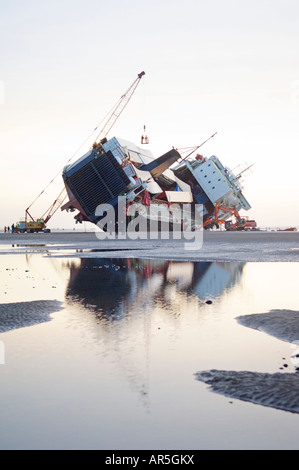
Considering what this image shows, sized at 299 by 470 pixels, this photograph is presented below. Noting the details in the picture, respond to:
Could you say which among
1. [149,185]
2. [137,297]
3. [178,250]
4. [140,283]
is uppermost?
[149,185]

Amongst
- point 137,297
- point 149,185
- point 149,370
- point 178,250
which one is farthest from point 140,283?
point 149,185

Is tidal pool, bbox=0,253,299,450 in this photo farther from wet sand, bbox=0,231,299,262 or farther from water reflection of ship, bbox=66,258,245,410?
wet sand, bbox=0,231,299,262

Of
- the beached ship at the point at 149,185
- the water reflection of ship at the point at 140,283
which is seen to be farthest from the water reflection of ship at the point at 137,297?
the beached ship at the point at 149,185

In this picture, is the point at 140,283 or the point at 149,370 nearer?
the point at 149,370

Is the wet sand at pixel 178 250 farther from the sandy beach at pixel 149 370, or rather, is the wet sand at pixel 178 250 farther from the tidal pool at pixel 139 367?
the sandy beach at pixel 149 370

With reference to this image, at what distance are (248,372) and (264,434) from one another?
3013mm

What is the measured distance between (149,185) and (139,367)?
143 metres

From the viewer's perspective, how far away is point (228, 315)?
17.3 meters

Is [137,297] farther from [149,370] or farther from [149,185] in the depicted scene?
[149,185]

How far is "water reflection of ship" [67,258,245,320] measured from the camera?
2019 centimetres

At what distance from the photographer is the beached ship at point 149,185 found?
127625mm

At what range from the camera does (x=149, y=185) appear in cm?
15338

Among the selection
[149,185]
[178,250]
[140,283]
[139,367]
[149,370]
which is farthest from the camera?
[149,185]
